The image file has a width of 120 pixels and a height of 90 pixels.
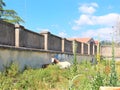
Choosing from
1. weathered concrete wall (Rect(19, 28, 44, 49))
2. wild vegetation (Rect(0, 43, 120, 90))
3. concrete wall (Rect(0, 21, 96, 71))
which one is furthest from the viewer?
weathered concrete wall (Rect(19, 28, 44, 49))

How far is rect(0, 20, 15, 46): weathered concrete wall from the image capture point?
50.1ft

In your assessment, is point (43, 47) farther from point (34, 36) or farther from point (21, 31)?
point (21, 31)

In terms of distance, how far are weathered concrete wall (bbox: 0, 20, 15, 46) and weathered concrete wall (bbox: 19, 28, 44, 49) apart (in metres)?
0.83

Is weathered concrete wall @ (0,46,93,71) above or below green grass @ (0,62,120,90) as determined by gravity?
above

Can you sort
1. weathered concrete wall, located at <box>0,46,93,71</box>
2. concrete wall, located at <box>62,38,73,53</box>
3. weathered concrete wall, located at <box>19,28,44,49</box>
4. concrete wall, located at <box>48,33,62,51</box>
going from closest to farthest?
weathered concrete wall, located at <box>0,46,93,71</box> → weathered concrete wall, located at <box>19,28,44,49</box> → concrete wall, located at <box>48,33,62,51</box> → concrete wall, located at <box>62,38,73,53</box>

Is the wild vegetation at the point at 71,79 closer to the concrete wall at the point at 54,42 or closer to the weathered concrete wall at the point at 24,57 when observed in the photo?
the weathered concrete wall at the point at 24,57

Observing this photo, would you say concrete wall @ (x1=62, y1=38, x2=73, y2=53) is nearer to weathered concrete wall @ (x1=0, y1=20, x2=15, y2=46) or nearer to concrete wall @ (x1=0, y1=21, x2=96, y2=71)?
concrete wall @ (x1=0, y1=21, x2=96, y2=71)

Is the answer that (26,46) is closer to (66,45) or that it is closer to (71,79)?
(66,45)

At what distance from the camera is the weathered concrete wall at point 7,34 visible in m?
15.3

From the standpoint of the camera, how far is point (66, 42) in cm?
2950

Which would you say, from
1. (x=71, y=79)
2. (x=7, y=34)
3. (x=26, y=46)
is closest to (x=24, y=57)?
(x=26, y=46)

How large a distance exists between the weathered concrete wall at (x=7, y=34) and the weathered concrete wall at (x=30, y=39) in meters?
0.83

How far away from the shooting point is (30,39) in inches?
764

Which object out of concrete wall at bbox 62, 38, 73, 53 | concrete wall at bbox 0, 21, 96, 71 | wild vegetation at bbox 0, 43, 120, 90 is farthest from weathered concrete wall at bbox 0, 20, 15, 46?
concrete wall at bbox 62, 38, 73, 53
